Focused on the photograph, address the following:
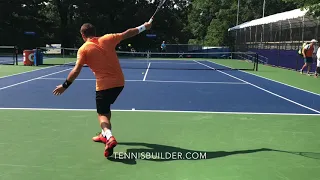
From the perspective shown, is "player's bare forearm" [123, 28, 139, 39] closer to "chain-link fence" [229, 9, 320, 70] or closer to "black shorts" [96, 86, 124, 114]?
"black shorts" [96, 86, 124, 114]

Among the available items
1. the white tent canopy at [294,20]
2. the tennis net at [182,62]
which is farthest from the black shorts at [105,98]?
the white tent canopy at [294,20]

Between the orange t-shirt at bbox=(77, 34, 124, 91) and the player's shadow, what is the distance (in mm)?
969

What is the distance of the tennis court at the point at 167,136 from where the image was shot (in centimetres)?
473

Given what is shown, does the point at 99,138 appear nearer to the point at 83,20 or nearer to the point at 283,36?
the point at 283,36

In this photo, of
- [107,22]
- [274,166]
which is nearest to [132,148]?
[274,166]

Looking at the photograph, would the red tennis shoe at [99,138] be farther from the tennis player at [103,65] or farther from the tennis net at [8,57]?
the tennis net at [8,57]

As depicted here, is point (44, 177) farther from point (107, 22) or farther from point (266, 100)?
point (107, 22)

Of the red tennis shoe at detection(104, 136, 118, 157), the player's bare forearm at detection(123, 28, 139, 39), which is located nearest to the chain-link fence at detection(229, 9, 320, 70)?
the player's bare forearm at detection(123, 28, 139, 39)

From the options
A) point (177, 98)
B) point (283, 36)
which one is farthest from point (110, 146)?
point (283, 36)

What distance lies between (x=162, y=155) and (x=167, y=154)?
0.27 ft

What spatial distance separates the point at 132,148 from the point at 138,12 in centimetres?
4905

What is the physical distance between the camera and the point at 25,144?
5734mm

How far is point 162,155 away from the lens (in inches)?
210

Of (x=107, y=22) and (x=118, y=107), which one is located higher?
(x=107, y=22)
